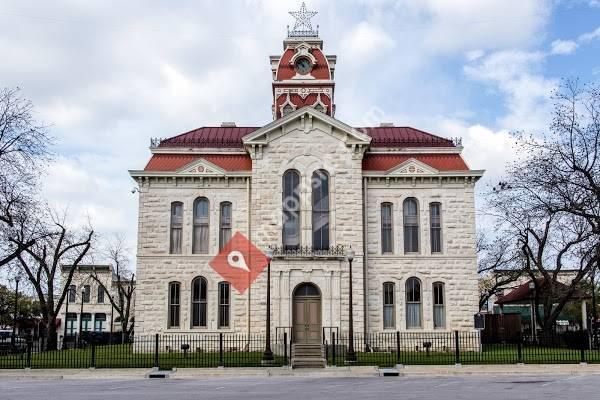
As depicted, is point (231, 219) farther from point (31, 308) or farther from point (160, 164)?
point (31, 308)

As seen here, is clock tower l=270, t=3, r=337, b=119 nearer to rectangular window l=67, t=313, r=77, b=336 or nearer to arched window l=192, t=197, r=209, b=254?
arched window l=192, t=197, r=209, b=254

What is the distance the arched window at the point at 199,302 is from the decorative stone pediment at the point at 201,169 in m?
5.39

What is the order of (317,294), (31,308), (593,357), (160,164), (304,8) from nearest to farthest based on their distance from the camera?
(593,357) → (317,294) → (160,164) → (304,8) → (31,308)

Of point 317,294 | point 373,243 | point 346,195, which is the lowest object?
point 317,294

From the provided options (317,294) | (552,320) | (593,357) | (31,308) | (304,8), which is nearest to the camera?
(593,357)

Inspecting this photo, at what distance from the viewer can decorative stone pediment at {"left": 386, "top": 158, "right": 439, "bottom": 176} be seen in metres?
36.3

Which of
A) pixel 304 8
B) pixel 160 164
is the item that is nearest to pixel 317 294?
pixel 160 164

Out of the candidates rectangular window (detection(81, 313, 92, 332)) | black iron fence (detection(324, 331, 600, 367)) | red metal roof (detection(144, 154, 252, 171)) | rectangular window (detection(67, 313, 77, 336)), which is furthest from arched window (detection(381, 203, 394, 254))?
rectangular window (detection(67, 313, 77, 336))

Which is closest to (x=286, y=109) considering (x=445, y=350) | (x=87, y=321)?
(x=445, y=350)

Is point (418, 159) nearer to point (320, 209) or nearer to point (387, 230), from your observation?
point (387, 230)

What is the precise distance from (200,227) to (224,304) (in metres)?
4.20

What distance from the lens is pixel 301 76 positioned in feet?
141

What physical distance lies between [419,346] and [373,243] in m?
5.63

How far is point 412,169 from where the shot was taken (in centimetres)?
3641
